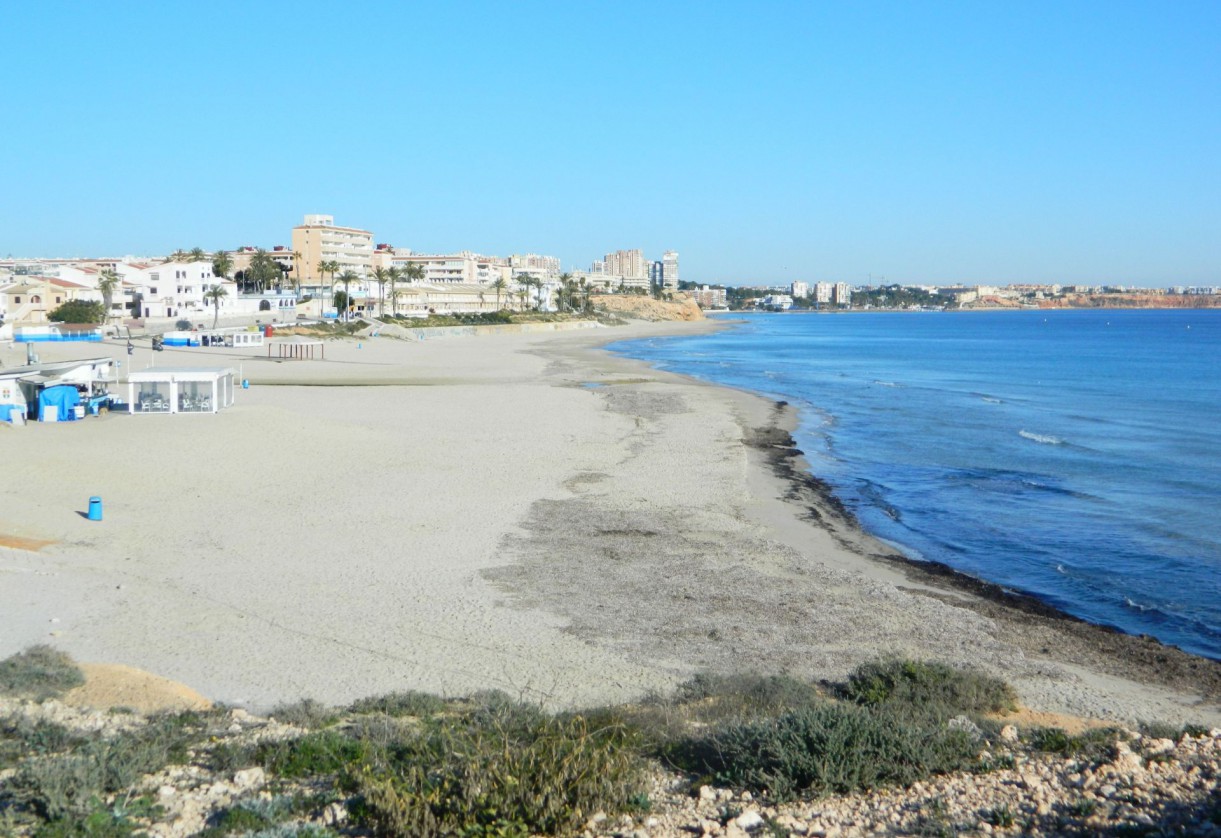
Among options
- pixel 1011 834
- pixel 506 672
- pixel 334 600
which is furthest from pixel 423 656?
pixel 1011 834

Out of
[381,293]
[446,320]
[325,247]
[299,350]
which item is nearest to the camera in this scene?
[299,350]

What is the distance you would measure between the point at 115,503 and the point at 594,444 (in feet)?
42.2

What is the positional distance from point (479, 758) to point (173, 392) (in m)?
25.4

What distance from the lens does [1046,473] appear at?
84.8ft

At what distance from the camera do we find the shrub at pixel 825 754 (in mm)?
6434

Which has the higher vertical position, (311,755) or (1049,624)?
(311,755)

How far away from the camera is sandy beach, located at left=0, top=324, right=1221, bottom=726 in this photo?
35.8ft

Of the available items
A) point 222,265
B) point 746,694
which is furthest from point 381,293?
point 746,694

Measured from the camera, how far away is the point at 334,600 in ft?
43.1

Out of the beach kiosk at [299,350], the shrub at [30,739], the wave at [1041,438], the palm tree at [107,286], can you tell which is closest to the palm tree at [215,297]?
the palm tree at [107,286]

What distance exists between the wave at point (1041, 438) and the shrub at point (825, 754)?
26748 mm

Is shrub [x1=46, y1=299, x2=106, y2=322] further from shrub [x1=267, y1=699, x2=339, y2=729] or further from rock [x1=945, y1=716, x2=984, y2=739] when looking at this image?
rock [x1=945, y1=716, x2=984, y2=739]

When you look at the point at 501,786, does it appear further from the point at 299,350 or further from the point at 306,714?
the point at 299,350

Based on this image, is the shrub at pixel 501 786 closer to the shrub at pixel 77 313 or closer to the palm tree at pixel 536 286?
the shrub at pixel 77 313
